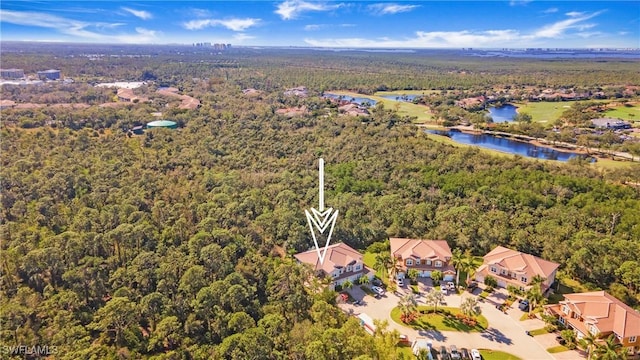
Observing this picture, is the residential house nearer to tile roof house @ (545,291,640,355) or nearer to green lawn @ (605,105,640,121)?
tile roof house @ (545,291,640,355)

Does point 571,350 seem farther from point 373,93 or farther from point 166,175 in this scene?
point 373,93

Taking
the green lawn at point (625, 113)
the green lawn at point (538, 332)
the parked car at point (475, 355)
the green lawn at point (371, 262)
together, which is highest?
the green lawn at point (625, 113)

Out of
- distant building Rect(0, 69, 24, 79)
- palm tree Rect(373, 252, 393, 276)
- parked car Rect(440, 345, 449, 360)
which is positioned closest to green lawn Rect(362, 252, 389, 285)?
palm tree Rect(373, 252, 393, 276)

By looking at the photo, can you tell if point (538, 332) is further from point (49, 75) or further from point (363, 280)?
point (49, 75)

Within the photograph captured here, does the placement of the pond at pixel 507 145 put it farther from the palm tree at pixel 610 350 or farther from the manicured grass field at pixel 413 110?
the palm tree at pixel 610 350

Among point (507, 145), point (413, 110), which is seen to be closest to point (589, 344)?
point (507, 145)

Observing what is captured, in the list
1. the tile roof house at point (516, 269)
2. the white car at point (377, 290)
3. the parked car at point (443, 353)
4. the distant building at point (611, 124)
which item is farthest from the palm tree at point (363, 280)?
the distant building at point (611, 124)
